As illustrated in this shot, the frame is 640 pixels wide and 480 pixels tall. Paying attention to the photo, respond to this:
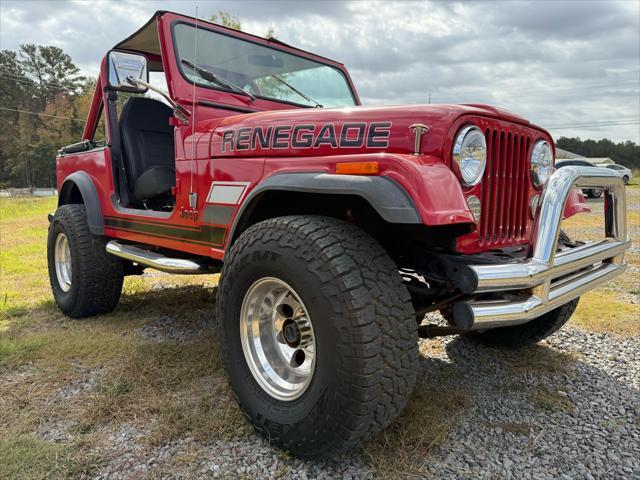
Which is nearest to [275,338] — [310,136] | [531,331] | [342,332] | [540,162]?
[342,332]

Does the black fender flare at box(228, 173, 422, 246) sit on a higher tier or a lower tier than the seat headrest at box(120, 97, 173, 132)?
lower

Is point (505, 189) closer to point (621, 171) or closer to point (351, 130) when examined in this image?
point (351, 130)

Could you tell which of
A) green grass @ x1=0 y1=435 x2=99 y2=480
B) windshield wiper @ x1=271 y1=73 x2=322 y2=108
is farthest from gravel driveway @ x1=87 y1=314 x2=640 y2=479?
windshield wiper @ x1=271 y1=73 x2=322 y2=108

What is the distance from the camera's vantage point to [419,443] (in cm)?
211

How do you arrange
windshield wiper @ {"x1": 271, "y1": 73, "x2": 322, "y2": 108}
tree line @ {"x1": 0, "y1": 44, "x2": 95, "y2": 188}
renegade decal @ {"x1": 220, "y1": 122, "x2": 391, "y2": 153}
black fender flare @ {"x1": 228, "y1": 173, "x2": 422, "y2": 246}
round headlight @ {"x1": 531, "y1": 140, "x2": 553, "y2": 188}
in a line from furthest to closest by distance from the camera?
tree line @ {"x1": 0, "y1": 44, "x2": 95, "y2": 188}, windshield wiper @ {"x1": 271, "y1": 73, "x2": 322, "y2": 108}, round headlight @ {"x1": 531, "y1": 140, "x2": 553, "y2": 188}, renegade decal @ {"x1": 220, "y1": 122, "x2": 391, "y2": 153}, black fender flare @ {"x1": 228, "y1": 173, "x2": 422, "y2": 246}

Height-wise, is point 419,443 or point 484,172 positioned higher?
point 484,172

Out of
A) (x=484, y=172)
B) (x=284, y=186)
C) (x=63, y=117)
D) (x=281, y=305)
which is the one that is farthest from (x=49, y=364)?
(x=63, y=117)

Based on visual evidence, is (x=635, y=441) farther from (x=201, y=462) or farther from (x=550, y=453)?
(x=201, y=462)

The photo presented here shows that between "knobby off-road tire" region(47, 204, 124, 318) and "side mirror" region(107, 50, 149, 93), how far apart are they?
1.44 m

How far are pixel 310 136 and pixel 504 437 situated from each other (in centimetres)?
167

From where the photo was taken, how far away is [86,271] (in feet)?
12.6

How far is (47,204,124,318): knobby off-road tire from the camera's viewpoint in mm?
3871

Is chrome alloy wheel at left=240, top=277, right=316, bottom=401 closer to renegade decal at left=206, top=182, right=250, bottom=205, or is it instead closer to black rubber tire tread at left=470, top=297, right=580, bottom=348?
renegade decal at left=206, top=182, right=250, bottom=205

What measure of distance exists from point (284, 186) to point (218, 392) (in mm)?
1258
